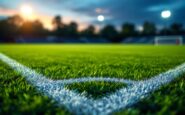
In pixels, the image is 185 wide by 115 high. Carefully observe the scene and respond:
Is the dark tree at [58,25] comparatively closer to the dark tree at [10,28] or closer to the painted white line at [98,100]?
the dark tree at [10,28]

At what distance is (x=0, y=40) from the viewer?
169 ft

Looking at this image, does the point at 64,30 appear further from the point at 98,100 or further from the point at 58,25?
the point at 98,100

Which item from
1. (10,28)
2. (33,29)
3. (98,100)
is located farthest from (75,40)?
(98,100)

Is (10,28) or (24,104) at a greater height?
(10,28)

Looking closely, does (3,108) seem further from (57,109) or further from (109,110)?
(109,110)

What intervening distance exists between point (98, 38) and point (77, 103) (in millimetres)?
60666

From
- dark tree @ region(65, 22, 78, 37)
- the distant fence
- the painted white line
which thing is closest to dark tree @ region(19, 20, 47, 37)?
the distant fence

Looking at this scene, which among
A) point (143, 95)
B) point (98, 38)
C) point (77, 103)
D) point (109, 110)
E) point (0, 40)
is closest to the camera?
point (109, 110)

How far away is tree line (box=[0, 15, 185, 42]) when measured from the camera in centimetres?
5708

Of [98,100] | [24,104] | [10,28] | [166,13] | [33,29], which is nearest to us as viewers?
[24,104]

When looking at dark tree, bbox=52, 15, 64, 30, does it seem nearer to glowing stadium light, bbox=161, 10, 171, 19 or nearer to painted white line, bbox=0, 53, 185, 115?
glowing stadium light, bbox=161, 10, 171, 19

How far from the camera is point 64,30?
7231 centimetres

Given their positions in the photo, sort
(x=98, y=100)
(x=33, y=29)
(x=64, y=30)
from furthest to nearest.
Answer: (x=64, y=30) → (x=33, y=29) → (x=98, y=100)

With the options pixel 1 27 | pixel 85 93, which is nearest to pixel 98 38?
pixel 1 27
